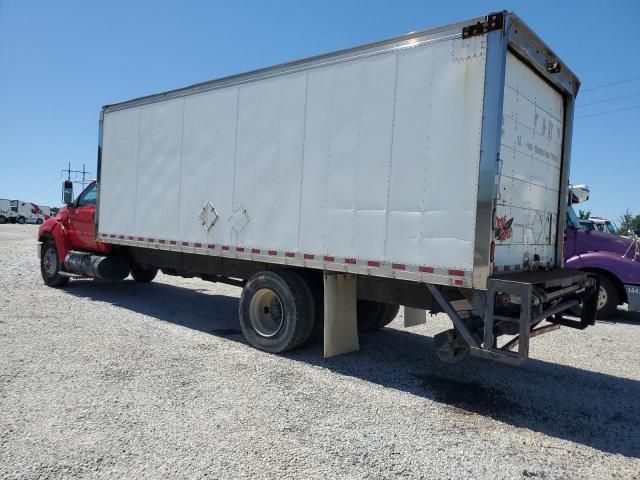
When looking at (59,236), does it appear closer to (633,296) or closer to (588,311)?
(588,311)

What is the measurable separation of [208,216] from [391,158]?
3.09m

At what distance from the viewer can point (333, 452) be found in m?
3.56

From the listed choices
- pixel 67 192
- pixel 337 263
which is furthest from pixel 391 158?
pixel 67 192

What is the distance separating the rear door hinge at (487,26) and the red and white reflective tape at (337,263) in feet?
7.18

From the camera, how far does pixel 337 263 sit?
5.43 m

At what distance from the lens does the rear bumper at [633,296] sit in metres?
9.20

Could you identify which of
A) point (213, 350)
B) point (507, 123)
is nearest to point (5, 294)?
point (213, 350)

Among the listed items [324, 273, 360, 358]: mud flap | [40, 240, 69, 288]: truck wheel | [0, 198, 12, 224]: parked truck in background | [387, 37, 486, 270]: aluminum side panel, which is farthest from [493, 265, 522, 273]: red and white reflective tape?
[0, 198, 12, 224]: parked truck in background

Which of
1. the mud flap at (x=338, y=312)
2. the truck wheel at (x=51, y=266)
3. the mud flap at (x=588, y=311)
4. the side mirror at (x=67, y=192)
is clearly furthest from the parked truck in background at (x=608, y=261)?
the truck wheel at (x=51, y=266)

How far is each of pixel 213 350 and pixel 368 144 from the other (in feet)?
10.5

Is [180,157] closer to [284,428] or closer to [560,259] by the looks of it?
[284,428]

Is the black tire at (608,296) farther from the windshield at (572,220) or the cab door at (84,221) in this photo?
the cab door at (84,221)

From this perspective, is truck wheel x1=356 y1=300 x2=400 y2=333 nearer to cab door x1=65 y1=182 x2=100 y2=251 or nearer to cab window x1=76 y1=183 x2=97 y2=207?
cab door x1=65 y1=182 x2=100 y2=251

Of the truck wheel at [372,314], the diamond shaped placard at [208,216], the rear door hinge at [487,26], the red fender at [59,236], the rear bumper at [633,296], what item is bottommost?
the truck wheel at [372,314]
